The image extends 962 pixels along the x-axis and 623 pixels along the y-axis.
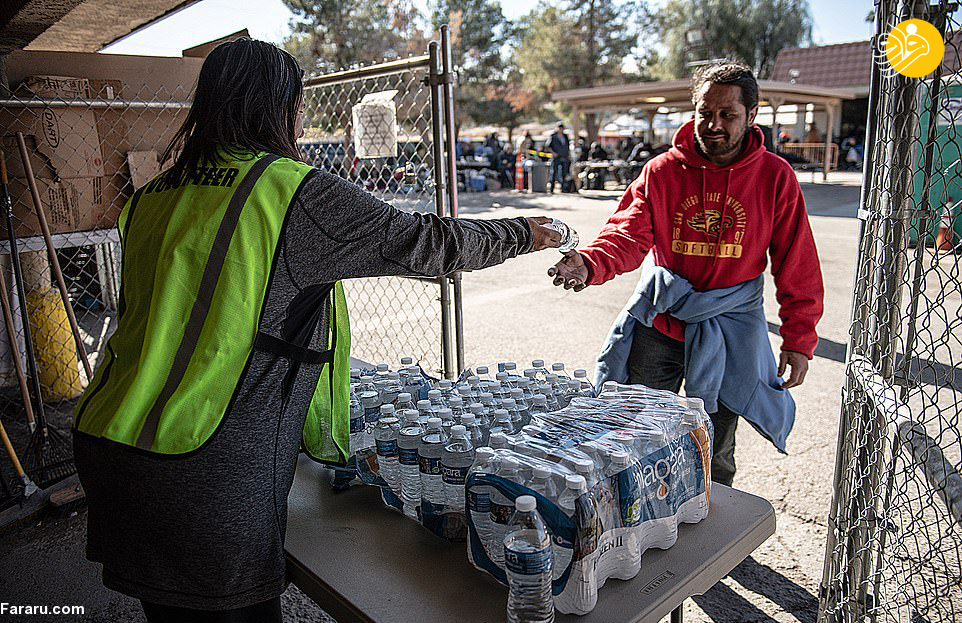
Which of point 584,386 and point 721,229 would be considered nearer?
point 584,386

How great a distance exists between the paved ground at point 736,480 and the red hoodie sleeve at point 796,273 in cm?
114

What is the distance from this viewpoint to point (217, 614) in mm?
1665

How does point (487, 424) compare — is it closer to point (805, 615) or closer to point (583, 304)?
point (805, 615)

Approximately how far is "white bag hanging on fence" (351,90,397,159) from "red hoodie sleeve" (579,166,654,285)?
175 cm

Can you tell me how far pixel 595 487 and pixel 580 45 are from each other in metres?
→ 40.3

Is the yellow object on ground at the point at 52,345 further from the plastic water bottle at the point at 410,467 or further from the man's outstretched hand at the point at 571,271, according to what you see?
the plastic water bottle at the point at 410,467

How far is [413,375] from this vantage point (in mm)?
2607

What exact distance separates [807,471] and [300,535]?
3.32 m

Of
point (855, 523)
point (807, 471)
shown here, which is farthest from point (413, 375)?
point (807, 471)

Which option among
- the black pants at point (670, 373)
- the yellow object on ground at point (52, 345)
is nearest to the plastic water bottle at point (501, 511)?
the black pants at point (670, 373)

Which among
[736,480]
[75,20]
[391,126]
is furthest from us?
[75,20]

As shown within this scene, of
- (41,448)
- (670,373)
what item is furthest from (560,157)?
(670,373)

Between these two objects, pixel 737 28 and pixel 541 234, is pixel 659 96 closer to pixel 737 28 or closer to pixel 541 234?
pixel 541 234


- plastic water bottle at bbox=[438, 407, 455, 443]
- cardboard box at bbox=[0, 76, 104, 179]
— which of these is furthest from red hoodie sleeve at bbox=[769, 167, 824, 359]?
cardboard box at bbox=[0, 76, 104, 179]
